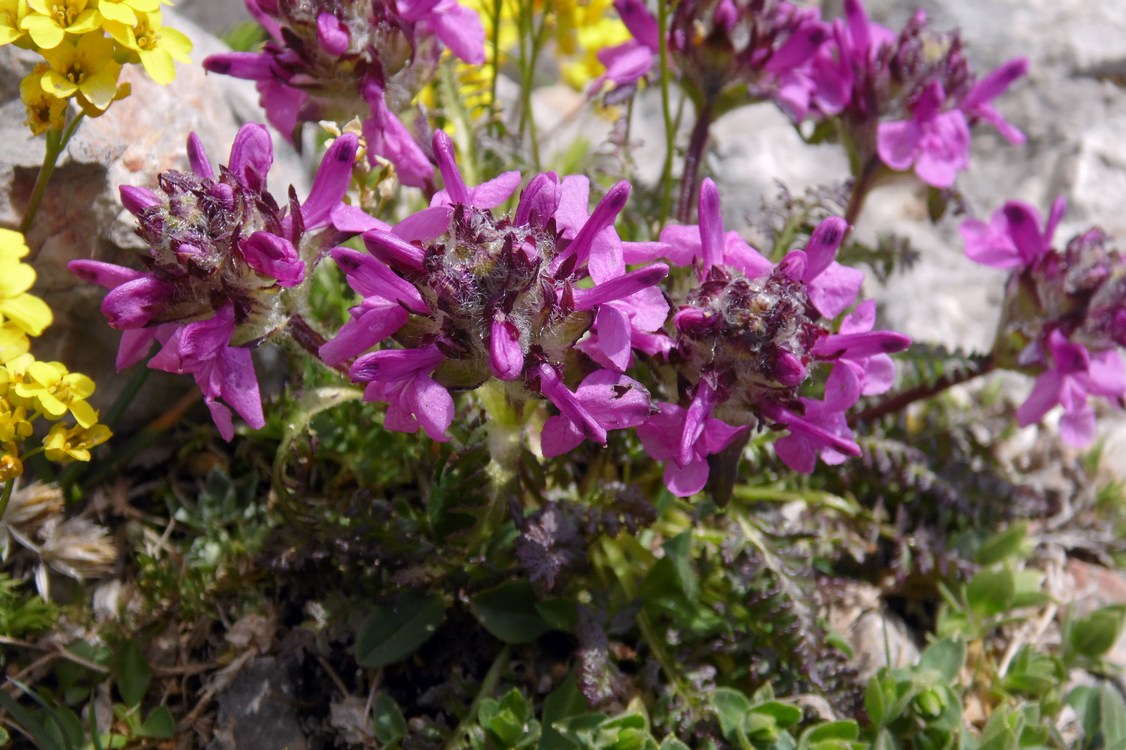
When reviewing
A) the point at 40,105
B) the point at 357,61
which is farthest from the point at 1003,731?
the point at 40,105

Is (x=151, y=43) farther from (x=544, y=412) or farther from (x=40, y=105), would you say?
(x=544, y=412)

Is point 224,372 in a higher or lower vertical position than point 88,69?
lower

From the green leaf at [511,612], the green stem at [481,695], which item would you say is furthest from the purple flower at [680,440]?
the green stem at [481,695]

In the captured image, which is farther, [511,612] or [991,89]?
[991,89]

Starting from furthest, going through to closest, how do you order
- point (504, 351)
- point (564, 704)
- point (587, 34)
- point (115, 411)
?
point (587, 34)
point (115, 411)
point (564, 704)
point (504, 351)

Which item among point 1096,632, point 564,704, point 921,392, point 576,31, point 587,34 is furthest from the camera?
point 576,31

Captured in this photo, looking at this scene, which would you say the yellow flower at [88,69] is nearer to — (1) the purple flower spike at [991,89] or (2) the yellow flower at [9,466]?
(2) the yellow flower at [9,466]
